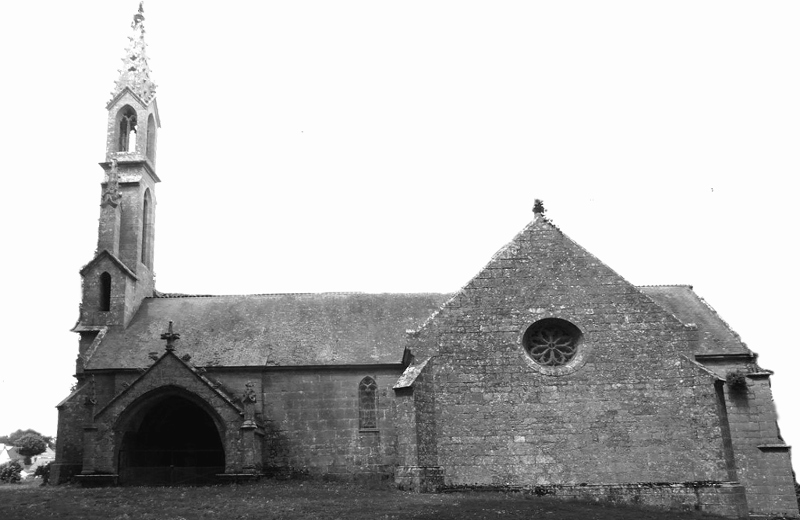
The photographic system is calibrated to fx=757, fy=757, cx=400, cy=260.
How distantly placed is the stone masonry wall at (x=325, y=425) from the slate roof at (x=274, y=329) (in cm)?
70

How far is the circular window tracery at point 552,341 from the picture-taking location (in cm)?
2247

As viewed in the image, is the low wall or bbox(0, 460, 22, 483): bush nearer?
the low wall

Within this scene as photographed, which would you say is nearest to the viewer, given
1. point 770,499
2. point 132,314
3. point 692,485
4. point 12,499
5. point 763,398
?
point 692,485

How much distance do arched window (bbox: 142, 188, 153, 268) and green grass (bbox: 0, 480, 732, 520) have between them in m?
16.2

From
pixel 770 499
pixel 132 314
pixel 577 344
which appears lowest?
pixel 770 499

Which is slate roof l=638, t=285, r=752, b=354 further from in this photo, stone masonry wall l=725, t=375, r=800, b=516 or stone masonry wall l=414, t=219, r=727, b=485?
stone masonry wall l=414, t=219, r=727, b=485

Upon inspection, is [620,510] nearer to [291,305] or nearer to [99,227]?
[291,305]

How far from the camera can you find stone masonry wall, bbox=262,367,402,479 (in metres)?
29.6

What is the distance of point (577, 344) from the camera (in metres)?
22.6

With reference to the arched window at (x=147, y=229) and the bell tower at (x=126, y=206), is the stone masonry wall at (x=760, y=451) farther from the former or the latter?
the arched window at (x=147, y=229)

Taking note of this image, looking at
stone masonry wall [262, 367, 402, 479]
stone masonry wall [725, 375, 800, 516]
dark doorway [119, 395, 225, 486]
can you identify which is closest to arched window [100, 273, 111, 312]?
dark doorway [119, 395, 225, 486]

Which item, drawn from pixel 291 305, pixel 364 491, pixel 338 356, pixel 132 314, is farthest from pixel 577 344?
pixel 132 314

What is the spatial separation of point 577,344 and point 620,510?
5.13 metres

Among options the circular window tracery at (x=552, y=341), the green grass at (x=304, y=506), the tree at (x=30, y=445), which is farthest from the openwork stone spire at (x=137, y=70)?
the tree at (x=30, y=445)
